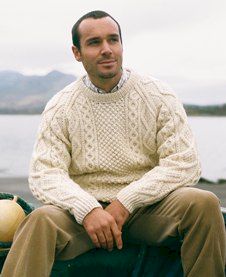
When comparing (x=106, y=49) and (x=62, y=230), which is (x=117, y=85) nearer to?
(x=106, y=49)

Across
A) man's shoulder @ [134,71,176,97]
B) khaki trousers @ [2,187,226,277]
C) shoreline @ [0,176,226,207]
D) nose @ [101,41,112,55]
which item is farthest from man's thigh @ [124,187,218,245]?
shoreline @ [0,176,226,207]

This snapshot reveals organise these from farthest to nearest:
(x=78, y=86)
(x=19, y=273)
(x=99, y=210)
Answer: (x=78, y=86), (x=99, y=210), (x=19, y=273)

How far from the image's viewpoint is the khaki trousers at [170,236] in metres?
3.11

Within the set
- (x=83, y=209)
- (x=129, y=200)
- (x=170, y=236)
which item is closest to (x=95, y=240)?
(x=83, y=209)

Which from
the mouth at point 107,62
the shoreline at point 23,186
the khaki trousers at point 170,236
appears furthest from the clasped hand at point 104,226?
the shoreline at point 23,186

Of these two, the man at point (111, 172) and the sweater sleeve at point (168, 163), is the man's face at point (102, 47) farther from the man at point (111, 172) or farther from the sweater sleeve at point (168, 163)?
the sweater sleeve at point (168, 163)

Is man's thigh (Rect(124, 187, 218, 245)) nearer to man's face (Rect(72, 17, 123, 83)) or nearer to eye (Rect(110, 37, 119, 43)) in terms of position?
man's face (Rect(72, 17, 123, 83))

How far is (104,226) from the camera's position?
10.7 feet

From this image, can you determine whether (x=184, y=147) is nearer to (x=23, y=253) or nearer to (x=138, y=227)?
(x=138, y=227)

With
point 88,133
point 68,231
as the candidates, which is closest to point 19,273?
point 68,231

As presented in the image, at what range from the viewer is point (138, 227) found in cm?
354

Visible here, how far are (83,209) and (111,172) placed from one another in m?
0.44

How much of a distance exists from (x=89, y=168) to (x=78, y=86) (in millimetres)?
492

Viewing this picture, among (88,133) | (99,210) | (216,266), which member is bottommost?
(216,266)
